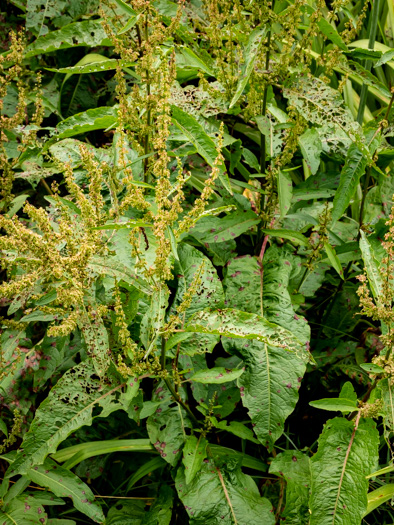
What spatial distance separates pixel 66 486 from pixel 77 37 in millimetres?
1778

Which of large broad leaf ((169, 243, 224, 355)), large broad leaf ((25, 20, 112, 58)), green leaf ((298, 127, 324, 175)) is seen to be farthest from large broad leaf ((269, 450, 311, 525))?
large broad leaf ((25, 20, 112, 58))

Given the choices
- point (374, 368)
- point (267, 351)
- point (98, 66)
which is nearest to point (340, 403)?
point (374, 368)

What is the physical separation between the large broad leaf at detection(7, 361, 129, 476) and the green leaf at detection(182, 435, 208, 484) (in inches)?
11.3

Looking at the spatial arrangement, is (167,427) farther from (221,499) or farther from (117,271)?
(117,271)

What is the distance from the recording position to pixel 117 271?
156 centimetres

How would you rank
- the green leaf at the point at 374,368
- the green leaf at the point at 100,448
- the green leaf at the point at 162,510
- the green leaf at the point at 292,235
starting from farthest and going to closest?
the green leaf at the point at 292,235 → the green leaf at the point at 100,448 → the green leaf at the point at 162,510 → the green leaf at the point at 374,368

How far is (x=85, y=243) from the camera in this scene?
4.78 feet

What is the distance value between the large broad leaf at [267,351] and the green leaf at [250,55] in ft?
2.08

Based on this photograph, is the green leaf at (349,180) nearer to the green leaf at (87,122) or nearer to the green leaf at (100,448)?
the green leaf at (87,122)

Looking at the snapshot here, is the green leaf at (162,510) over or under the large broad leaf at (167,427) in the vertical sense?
under

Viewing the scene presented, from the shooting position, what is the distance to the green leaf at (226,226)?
2.16 m

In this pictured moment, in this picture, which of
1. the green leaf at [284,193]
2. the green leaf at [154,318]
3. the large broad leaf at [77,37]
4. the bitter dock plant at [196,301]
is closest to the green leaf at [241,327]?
the bitter dock plant at [196,301]

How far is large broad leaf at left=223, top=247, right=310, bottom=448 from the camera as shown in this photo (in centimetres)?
184

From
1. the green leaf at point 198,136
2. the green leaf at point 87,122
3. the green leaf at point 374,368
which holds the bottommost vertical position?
the green leaf at point 374,368
